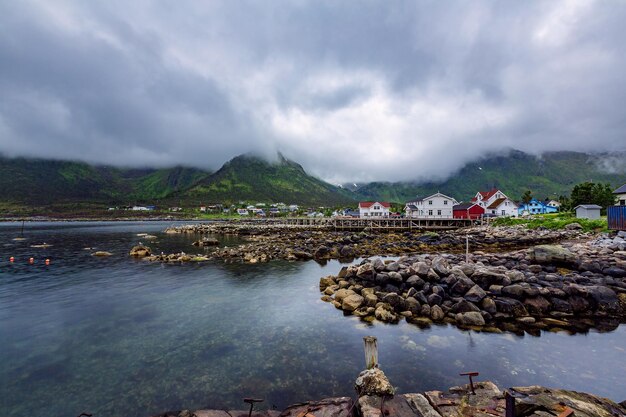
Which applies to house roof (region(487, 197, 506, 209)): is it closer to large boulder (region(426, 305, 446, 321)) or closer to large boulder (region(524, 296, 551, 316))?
large boulder (region(524, 296, 551, 316))

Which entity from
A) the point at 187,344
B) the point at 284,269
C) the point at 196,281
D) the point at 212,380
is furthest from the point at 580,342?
the point at 196,281

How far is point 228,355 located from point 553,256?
88.3ft

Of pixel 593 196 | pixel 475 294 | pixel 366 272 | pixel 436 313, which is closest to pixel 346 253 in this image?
pixel 366 272

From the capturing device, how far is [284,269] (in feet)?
113

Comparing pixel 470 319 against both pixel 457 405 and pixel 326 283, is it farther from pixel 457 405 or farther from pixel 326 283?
pixel 326 283

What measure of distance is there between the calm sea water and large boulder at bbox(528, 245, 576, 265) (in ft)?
31.0

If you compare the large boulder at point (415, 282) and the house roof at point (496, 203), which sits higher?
the house roof at point (496, 203)

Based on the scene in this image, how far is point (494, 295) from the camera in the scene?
18641mm

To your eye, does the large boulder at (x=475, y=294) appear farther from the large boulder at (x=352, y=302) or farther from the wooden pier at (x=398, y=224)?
the wooden pier at (x=398, y=224)

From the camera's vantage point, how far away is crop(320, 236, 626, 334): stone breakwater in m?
16.9

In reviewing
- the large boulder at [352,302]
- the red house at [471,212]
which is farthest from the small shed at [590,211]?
the large boulder at [352,302]

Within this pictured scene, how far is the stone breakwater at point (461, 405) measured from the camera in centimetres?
721

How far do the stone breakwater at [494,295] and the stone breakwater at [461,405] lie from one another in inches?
332

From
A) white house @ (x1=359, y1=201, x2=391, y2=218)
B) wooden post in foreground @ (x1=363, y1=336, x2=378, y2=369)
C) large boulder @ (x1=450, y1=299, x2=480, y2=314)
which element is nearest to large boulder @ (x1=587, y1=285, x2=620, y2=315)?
large boulder @ (x1=450, y1=299, x2=480, y2=314)
